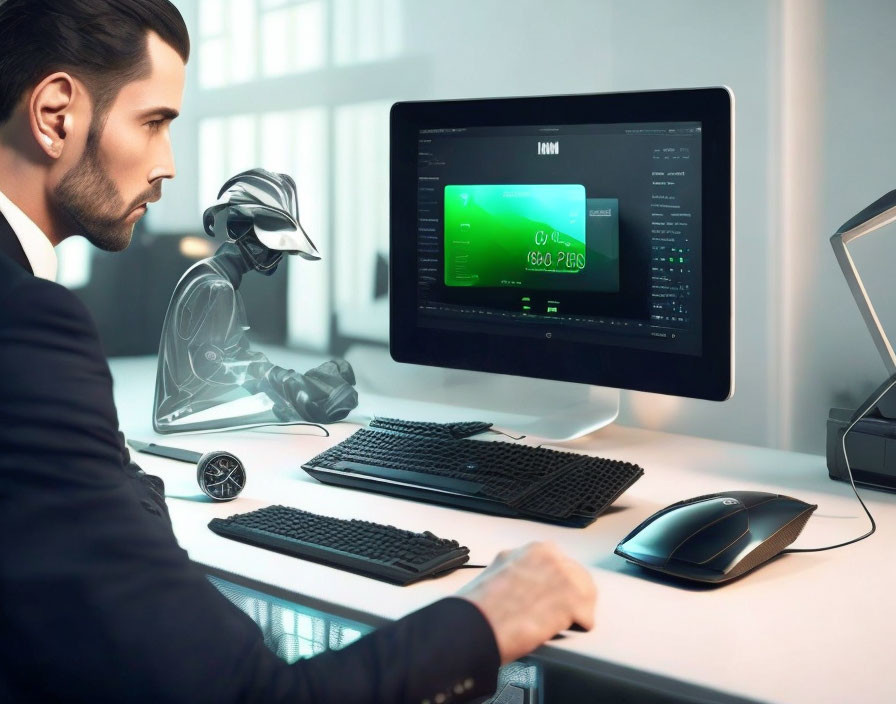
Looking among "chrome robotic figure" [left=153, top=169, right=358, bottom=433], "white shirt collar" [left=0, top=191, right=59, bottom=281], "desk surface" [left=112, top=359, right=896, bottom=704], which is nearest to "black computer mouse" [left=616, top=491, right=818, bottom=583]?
"desk surface" [left=112, top=359, right=896, bottom=704]

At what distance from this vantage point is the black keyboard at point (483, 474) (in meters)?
1.37

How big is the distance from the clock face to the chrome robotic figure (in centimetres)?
48

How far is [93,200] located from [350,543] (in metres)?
0.48

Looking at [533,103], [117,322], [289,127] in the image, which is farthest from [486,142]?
[117,322]

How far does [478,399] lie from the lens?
2.10 meters

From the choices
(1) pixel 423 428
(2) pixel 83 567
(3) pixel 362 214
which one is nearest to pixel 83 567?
(2) pixel 83 567

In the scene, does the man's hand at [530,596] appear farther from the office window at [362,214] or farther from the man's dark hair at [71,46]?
the office window at [362,214]

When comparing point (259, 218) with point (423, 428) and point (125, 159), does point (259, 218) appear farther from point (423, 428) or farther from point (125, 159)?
point (125, 159)

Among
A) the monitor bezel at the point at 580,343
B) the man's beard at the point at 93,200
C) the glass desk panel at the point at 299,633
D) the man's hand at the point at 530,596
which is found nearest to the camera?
the man's hand at the point at 530,596

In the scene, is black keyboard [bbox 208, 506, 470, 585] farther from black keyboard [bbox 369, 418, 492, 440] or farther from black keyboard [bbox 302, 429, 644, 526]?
black keyboard [bbox 369, 418, 492, 440]

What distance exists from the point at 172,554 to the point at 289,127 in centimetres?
161

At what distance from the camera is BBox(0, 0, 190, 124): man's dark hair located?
3.25 feet

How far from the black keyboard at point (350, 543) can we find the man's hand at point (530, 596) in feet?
0.48

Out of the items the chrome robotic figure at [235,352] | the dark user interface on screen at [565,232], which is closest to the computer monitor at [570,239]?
the dark user interface on screen at [565,232]
